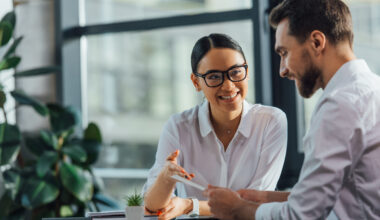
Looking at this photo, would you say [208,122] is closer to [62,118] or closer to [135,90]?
[62,118]

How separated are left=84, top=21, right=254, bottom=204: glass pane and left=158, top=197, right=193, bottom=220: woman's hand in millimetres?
2254

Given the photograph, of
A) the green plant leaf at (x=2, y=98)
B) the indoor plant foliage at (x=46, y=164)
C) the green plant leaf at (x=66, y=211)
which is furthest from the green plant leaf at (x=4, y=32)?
the green plant leaf at (x=66, y=211)

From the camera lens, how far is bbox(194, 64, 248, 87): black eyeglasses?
2.13m

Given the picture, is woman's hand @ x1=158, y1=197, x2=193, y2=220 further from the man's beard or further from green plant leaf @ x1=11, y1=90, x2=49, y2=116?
green plant leaf @ x1=11, y1=90, x2=49, y2=116

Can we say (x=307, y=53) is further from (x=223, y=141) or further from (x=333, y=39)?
(x=223, y=141)

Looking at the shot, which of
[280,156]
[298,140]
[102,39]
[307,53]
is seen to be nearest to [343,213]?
[307,53]

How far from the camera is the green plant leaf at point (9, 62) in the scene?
3.74 metres

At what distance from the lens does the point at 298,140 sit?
12.5 ft

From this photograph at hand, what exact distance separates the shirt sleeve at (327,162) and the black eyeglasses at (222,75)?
728mm

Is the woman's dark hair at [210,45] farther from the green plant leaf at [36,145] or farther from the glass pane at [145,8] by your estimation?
the green plant leaf at [36,145]

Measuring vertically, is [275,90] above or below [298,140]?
above

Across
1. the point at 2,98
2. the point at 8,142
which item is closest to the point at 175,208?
the point at 8,142

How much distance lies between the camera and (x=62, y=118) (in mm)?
3967

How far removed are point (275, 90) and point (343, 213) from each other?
2.45m
